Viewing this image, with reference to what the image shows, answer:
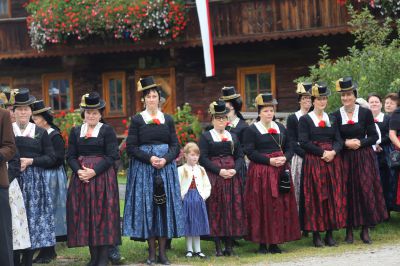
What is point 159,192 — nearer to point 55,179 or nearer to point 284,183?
point 55,179

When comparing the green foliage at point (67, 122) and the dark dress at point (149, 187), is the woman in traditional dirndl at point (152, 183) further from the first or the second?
the green foliage at point (67, 122)

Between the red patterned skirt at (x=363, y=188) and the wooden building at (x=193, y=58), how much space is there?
9.07 meters

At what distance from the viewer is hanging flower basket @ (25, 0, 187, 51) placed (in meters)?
20.3

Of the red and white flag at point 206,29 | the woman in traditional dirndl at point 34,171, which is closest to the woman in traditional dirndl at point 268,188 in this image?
the woman in traditional dirndl at point 34,171

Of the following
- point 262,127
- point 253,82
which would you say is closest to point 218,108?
point 262,127

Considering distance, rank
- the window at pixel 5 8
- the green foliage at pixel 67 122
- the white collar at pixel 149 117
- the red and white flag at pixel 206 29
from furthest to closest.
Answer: the window at pixel 5 8 < the green foliage at pixel 67 122 < the red and white flag at pixel 206 29 < the white collar at pixel 149 117

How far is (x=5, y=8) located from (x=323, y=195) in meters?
17.0

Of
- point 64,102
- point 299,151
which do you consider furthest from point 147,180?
point 64,102

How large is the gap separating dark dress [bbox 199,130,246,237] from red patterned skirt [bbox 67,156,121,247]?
1293 millimetres

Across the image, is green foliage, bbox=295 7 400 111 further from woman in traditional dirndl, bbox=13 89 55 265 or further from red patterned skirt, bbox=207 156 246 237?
woman in traditional dirndl, bbox=13 89 55 265

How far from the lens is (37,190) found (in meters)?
9.17

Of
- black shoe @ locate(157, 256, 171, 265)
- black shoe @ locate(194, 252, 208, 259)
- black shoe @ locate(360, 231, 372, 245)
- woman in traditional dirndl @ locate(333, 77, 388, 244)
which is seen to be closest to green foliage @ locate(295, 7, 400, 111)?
woman in traditional dirndl @ locate(333, 77, 388, 244)

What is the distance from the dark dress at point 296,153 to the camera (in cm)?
1039

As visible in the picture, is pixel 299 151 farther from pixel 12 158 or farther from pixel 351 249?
pixel 12 158
